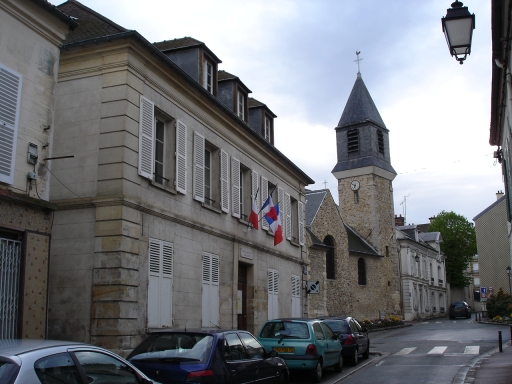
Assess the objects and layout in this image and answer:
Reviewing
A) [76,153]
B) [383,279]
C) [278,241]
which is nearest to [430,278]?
[383,279]

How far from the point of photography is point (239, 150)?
1867cm

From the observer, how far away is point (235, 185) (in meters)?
18.1

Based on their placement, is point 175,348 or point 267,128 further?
point 267,128

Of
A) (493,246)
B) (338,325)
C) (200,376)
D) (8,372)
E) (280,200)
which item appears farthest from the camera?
(493,246)

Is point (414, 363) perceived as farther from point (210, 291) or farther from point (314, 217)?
point (314, 217)

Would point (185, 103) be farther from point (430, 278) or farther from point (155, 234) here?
point (430, 278)

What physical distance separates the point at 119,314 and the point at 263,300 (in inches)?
330

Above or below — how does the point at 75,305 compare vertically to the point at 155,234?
below

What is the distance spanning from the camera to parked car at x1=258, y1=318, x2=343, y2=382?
1234cm

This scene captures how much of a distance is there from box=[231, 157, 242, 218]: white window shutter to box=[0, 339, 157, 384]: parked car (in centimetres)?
1231

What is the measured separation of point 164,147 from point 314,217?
22.4m

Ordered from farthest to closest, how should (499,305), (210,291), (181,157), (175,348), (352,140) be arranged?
(352,140) < (499,305) < (210,291) < (181,157) < (175,348)

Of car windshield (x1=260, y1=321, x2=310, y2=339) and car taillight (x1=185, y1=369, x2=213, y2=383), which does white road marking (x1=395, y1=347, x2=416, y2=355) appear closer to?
car windshield (x1=260, y1=321, x2=310, y2=339)

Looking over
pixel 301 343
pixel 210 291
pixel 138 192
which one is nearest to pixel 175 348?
pixel 301 343
